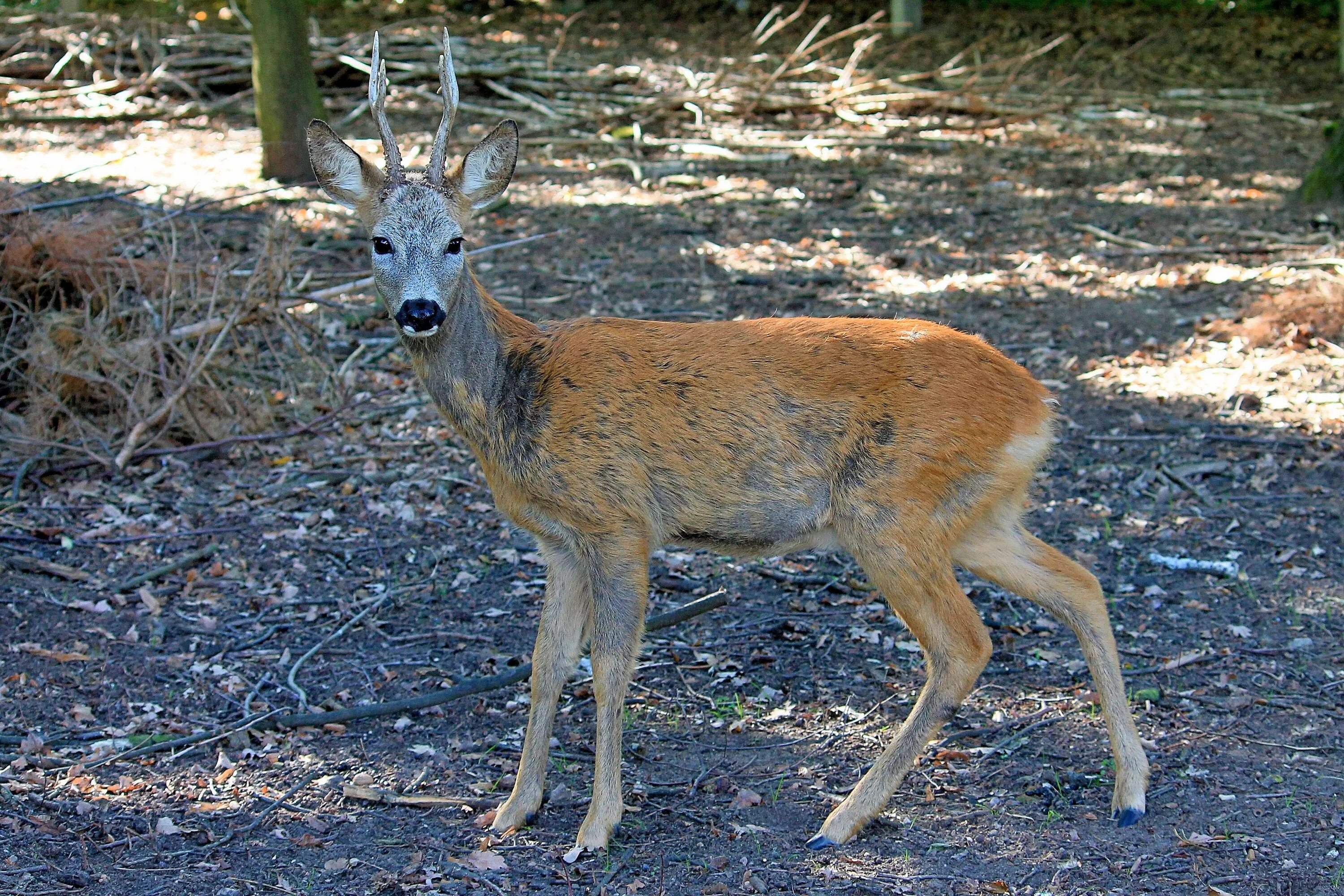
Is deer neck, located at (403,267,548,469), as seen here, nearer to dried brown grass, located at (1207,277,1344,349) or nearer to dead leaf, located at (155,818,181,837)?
dead leaf, located at (155,818,181,837)

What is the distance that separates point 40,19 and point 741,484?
13044mm

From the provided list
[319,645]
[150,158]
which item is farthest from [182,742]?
[150,158]

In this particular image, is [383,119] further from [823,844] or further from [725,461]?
[823,844]

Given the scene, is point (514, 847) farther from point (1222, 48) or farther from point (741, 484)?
point (1222, 48)

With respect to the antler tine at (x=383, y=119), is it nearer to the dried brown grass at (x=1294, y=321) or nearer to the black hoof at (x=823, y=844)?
the black hoof at (x=823, y=844)

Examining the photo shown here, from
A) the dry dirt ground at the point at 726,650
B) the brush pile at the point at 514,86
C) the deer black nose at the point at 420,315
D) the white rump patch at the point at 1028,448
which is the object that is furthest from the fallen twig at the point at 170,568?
the brush pile at the point at 514,86

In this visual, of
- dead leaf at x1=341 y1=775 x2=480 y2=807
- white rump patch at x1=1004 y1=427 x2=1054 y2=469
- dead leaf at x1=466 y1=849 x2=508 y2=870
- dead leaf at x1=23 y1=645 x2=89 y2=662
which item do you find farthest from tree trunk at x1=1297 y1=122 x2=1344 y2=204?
dead leaf at x1=23 y1=645 x2=89 y2=662

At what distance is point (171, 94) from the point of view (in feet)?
45.1

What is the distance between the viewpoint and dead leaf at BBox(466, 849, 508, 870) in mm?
4207

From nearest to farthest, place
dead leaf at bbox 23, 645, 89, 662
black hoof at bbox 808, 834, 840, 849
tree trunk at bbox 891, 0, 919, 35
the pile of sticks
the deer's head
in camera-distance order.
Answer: black hoof at bbox 808, 834, 840, 849 < the deer's head < dead leaf at bbox 23, 645, 89, 662 < the pile of sticks < tree trunk at bbox 891, 0, 919, 35

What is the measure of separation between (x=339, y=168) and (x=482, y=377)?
3.01 ft

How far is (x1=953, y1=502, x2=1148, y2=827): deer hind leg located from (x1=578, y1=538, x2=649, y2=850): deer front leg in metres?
1.14

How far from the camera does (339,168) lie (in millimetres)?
4645

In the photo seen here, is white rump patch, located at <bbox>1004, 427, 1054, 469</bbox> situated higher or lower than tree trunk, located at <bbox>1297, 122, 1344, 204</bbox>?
lower
